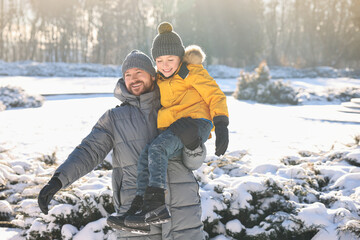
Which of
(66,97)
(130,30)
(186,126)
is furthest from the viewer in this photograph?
(130,30)

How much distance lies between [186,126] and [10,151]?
4.43 meters

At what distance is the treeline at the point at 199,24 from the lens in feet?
102

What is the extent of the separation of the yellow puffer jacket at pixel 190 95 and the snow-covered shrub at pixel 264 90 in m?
11.4

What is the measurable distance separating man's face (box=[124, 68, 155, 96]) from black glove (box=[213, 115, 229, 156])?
1.74 feet

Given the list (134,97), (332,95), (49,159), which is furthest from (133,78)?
(332,95)

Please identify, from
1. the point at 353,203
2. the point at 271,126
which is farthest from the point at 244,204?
the point at 271,126

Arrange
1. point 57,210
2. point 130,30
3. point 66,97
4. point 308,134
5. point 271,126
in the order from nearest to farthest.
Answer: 1. point 57,210
2. point 308,134
3. point 271,126
4. point 66,97
5. point 130,30

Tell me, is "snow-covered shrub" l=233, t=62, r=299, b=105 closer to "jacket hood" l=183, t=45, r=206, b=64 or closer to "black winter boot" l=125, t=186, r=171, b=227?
"jacket hood" l=183, t=45, r=206, b=64

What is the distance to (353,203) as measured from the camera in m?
3.09

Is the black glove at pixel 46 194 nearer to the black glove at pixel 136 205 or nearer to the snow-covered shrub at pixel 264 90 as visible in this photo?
the black glove at pixel 136 205

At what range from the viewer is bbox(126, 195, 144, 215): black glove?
5.80ft

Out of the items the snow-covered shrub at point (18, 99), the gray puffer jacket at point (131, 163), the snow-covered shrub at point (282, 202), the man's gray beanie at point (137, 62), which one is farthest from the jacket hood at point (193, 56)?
the snow-covered shrub at point (18, 99)

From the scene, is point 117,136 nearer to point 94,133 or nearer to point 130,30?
point 94,133

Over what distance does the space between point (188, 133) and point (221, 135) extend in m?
0.21
